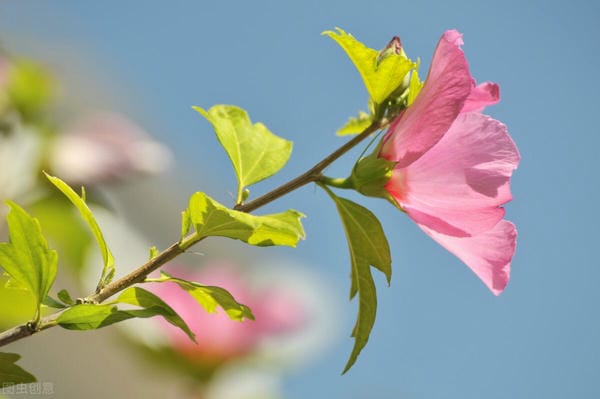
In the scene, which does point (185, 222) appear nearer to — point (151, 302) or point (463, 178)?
point (151, 302)

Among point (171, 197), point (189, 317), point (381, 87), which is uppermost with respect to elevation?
point (381, 87)

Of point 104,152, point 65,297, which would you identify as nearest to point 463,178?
point 65,297

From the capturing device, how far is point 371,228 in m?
0.46

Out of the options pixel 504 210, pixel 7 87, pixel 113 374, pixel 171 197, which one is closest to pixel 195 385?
pixel 7 87

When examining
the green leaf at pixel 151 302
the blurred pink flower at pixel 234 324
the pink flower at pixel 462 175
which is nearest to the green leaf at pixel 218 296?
the green leaf at pixel 151 302

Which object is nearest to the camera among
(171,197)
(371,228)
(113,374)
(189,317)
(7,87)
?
(371,228)

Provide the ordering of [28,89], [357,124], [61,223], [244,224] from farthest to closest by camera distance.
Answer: [28,89]
[61,223]
[357,124]
[244,224]

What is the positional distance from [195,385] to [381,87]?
0.59 metres

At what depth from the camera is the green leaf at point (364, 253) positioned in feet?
1.48

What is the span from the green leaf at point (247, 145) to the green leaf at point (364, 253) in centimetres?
A: 5

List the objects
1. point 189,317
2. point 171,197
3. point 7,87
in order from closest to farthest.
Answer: point 189,317, point 7,87, point 171,197

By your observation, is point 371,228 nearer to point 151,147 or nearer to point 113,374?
point 151,147

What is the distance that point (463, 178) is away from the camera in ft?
1.51

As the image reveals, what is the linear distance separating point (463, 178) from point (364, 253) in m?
0.08
